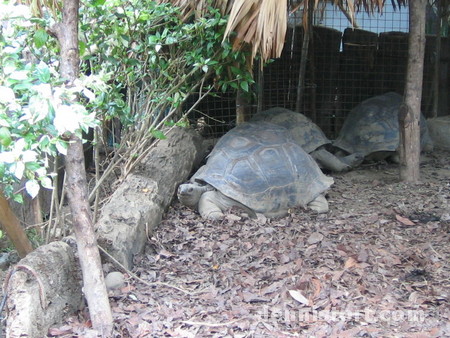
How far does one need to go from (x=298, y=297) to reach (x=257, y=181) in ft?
6.07

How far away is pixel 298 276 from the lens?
3.40 meters

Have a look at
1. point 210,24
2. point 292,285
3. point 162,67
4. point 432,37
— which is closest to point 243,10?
point 210,24

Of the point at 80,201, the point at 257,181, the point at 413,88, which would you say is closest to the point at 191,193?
the point at 257,181

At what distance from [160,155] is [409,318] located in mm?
2900

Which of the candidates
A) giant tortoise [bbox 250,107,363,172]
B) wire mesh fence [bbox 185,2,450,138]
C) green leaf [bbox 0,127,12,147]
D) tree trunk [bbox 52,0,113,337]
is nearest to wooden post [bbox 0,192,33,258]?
tree trunk [bbox 52,0,113,337]

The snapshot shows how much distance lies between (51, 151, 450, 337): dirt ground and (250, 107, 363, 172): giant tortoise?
46.9 inches

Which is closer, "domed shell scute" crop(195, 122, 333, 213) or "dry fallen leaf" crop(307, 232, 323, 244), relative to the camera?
"dry fallen leaf" crop(307, 232, 323, 244)

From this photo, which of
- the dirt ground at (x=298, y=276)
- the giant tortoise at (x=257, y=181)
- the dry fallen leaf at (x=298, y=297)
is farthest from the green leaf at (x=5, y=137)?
the giant tortoise at (x=257, y=181)

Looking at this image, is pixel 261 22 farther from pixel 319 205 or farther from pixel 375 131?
pixel 375 131

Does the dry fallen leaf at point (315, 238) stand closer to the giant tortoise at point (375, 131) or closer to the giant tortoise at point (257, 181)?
the giant tortoise at point (257, 181)

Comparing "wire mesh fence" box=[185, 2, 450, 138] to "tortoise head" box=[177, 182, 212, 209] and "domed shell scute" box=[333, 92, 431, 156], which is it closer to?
"domed shell scute" box=[333, 92, 431, 156]

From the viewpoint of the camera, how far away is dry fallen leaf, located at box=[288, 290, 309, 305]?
120 inches

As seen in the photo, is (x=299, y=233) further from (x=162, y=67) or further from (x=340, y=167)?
(x=340, y=167)

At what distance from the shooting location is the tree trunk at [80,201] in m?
2.56
